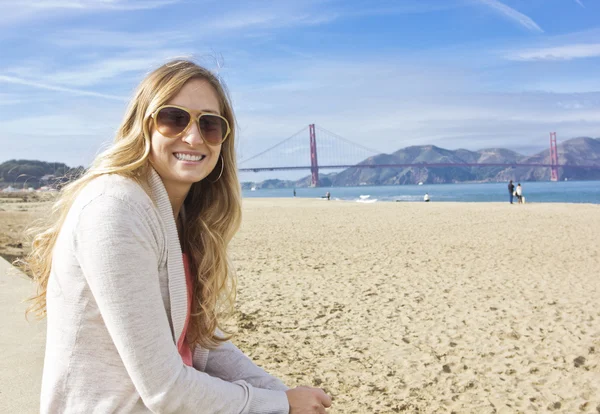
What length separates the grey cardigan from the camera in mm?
995

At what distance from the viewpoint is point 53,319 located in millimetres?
1101

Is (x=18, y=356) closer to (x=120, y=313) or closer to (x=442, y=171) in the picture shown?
(x=120, y=313)

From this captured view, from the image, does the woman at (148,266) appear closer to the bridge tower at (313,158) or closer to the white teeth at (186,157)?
the white teeth at (186,157)

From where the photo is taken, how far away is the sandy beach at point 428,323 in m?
3.10

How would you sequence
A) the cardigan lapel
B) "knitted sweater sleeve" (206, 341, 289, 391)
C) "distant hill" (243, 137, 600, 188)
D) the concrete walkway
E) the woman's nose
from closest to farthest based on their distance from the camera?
the cardigan lapel < the woman's nose < "knitted sweater sleeve" (206, 341, 289, 391) < the concrete walkway < "distant hill" (243, 137, 600, 188)

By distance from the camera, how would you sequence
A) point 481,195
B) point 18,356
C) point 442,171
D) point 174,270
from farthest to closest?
1. point 442,171
2. point 481,195
3. point 18,356
4. point 174,270

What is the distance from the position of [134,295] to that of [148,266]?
60mm

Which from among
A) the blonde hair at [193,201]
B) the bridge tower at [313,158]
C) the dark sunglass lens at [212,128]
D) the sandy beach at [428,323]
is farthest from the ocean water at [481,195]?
the dark sunglass lens at [212,128]

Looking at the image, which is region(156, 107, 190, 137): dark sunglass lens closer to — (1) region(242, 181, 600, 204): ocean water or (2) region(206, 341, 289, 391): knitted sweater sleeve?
(2) region(206, 341, 289, 391): knitted sweater sleeve

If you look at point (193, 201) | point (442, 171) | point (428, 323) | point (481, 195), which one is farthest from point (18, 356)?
point (442, 171)

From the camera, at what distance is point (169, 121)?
1.22 meters

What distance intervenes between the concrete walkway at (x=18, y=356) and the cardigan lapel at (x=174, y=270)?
1225 mm

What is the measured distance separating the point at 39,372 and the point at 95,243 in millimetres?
1721

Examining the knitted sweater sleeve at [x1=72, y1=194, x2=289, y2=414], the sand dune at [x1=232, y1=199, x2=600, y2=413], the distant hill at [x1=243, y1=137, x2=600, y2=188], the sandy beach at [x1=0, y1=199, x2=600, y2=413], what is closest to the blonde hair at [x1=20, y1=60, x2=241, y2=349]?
the knitted sweater sleeve at [x1=72, y1=194, x2=289, y2=414]
